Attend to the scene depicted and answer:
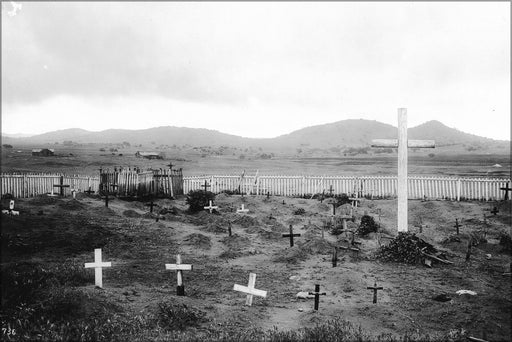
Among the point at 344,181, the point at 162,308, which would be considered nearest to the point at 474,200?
the point at 344,181

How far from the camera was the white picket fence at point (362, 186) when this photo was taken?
68.6 feet

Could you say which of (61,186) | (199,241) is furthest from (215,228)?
(61,186)

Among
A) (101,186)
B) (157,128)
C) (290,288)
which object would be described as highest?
(157,128)

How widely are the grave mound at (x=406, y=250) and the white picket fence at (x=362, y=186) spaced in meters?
10.2

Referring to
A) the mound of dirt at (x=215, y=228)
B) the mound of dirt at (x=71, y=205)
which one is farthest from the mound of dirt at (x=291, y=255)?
the mound of dirt at (x=71, y=205)

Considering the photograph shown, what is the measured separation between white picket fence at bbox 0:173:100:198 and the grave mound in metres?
17.2

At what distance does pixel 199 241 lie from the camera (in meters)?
13.5

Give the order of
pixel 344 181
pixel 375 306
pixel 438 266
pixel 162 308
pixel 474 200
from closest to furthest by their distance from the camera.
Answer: pixel 162 308 < pixel 375 306 < pixel 438 266 < pixel 474 200 < pixel 344 181

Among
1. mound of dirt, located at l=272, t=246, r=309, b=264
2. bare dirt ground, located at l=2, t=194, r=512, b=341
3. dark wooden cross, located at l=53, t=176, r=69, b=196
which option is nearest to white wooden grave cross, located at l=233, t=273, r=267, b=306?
bare dirt ground, located at l=2, t=194, r=512, b=341

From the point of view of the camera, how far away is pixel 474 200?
68.0 ft

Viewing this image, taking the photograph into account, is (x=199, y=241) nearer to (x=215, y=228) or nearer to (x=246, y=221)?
(x=215, y=228)

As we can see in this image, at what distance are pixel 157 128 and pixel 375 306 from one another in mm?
130363

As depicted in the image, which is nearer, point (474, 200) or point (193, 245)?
point (193, 245)

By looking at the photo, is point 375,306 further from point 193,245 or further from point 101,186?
point 101,186
